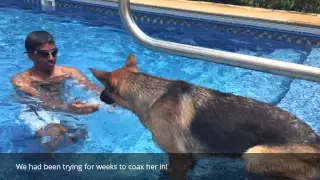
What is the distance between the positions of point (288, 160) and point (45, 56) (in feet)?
9.43

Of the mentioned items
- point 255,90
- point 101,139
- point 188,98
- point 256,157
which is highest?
point 188,98

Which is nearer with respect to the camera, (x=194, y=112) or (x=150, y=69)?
(x=194, y=112)

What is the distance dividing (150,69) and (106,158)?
306 cm

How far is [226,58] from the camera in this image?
1723 mm

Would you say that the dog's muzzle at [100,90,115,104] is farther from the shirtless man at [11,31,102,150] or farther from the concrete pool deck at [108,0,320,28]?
the concrete pool deck at [108,0,320,28]

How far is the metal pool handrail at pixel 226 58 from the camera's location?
5.18ft

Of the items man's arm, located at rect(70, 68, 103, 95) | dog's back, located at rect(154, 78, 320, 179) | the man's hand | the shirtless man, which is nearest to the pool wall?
man's arm, located at rect(70, 68, 103, 95)

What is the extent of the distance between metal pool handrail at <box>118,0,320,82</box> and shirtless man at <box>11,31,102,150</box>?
2.74 metres

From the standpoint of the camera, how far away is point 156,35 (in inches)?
347

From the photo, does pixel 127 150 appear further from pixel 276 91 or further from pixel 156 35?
pixel 156 35

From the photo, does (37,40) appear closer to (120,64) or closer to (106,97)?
(106,97)

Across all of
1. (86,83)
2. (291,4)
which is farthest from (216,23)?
(86,83)

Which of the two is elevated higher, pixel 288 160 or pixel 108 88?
pixel 108 88

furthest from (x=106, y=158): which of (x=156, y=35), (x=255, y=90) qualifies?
(x=156, y=35)
